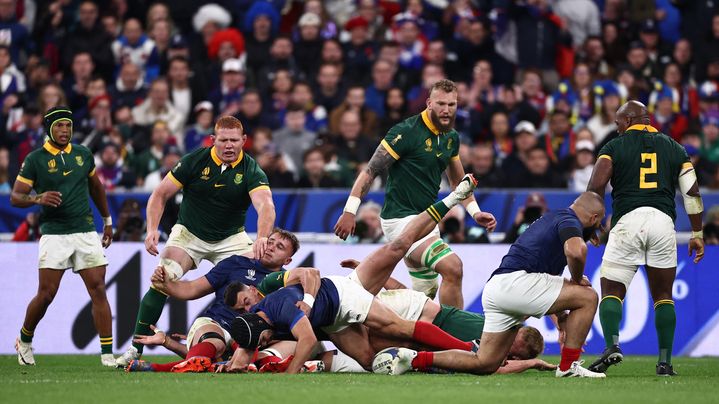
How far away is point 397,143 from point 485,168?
18.8 ft

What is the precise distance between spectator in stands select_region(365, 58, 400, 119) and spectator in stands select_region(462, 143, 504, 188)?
251 cm

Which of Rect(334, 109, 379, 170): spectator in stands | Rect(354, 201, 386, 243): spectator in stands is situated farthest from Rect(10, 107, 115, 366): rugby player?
Rect(334, 109, 379, 170): spectator in stands

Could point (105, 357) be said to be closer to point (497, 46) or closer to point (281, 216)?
point (281, 216)

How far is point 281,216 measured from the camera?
1805 centimetres

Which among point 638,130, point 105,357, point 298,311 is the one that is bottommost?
point 105,357

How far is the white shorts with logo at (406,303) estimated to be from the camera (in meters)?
12.9

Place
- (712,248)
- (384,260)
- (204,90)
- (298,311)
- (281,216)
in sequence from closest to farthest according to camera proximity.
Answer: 1. (298,311)
2. (384,260)
3. (712,248)
4. (281,216)
5. (204,90)

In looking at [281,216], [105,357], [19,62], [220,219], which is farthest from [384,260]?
[19,62]

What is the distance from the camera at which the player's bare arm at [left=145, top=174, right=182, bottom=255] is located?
13164mm

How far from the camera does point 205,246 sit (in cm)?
1398

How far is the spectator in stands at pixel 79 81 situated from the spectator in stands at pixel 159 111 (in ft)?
3.86

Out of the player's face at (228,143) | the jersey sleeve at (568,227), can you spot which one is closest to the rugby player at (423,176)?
the player's face at (228,143)

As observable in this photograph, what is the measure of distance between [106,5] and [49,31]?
113 centimetres

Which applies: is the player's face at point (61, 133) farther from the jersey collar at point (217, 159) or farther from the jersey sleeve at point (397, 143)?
the jersey sleeve at point (397, 143)
